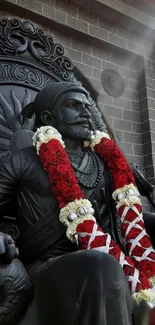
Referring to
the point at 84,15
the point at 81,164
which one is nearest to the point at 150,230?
the point at 81,164

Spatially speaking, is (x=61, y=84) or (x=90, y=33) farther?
(x=90, y=33)

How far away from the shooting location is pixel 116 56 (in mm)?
3648

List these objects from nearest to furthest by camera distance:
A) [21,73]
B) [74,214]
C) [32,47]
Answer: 1. [74,214]
2. [21,73]
3. [32,47]

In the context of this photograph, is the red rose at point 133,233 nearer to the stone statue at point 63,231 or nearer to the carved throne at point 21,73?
the stone statue at point 63,231

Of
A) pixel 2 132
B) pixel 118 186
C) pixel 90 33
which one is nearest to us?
pixel 118 186

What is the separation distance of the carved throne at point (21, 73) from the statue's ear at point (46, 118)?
1.17 feet

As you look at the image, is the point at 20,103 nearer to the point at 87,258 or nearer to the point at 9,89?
the point at 9,89

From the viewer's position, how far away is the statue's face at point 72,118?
7.40 feet

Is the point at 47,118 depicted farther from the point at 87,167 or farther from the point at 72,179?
the point at 72,179

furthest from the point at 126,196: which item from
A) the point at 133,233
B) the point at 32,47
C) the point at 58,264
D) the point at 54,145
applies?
the point at 32,47

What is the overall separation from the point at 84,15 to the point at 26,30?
634 mm

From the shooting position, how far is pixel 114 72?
Answer: 3.59 meters

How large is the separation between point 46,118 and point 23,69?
2.46 ft

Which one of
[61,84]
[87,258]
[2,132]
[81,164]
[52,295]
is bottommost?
[52,295]
